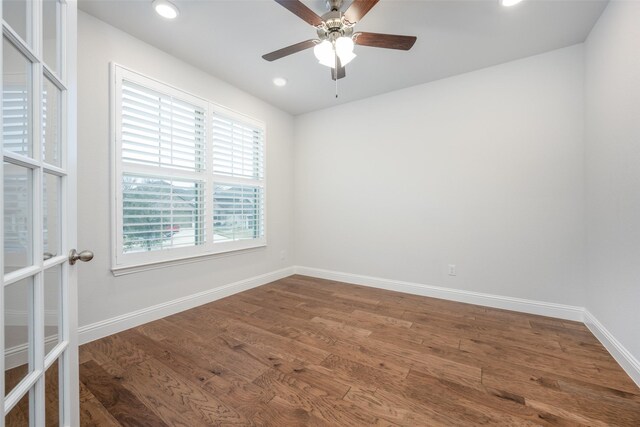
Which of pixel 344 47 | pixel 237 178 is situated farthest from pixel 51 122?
pixel 237 178

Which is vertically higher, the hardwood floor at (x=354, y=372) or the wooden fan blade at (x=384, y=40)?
the wooden fan blade at (x=384, y=40)

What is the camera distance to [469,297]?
294 cm

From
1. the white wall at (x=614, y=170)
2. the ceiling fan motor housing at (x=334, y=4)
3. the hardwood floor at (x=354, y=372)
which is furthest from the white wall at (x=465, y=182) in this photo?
the ceiling fan motor housing at (x=334, y=4)

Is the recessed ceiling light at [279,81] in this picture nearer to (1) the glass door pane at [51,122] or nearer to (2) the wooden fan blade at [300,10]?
(2) the wooden fan blade at [300,10]

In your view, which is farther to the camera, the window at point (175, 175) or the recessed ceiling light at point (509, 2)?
the window at point (175, 175)

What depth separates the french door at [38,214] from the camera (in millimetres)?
748

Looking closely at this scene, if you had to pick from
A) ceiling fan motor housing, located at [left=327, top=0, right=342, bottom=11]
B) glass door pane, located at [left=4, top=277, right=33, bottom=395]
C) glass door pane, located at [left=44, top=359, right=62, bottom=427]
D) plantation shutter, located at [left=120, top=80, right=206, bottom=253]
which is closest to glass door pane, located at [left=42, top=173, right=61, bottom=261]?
glass door pane, located at [left=4, top=277, right=33, bottom=395]

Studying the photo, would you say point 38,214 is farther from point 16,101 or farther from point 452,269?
point 452,269

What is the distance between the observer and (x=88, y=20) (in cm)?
208

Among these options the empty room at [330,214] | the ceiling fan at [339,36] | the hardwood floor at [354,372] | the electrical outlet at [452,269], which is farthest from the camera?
the electrical outlet at [452,269]

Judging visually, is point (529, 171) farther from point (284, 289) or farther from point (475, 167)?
point (284, 289)

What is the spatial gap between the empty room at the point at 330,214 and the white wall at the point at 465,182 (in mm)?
22

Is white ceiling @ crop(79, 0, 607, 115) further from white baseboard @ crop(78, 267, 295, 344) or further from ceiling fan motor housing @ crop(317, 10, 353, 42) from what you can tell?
white baseboard @ crop(78, 267, 295, 344)

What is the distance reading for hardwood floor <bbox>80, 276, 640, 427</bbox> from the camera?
137cm
